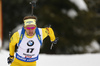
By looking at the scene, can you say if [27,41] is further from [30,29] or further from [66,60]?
[66,60]

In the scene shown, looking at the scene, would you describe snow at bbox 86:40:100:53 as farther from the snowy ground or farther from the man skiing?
the man skiing

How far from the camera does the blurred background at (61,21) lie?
8125mm

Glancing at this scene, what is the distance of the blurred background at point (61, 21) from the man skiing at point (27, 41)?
15.6ft

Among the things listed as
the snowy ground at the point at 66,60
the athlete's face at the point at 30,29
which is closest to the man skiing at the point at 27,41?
the athlete's face at the point at 30,29

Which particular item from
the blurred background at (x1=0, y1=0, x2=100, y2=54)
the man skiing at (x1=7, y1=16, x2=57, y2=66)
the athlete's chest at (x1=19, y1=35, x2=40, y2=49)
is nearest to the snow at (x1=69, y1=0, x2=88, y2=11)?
the blurred background at (x1=0, y1=0, x2=100, y2=54)

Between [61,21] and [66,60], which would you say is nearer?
[66,60]

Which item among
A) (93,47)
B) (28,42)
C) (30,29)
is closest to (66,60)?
(28,42)

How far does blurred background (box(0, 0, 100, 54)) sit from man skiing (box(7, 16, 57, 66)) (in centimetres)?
475

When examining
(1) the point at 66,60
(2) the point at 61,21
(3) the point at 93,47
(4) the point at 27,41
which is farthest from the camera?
(3) the point at 93,47

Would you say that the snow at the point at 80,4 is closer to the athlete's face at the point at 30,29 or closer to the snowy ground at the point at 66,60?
the snowy ground at the point at 66,60

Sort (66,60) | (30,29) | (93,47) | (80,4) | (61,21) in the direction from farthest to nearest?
(93,47)
(61,21)
(80,4)
(66,60)
(30,29)

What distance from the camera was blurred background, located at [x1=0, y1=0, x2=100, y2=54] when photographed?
320 inches

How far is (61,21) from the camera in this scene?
8.16 m

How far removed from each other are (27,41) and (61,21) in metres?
5.26
